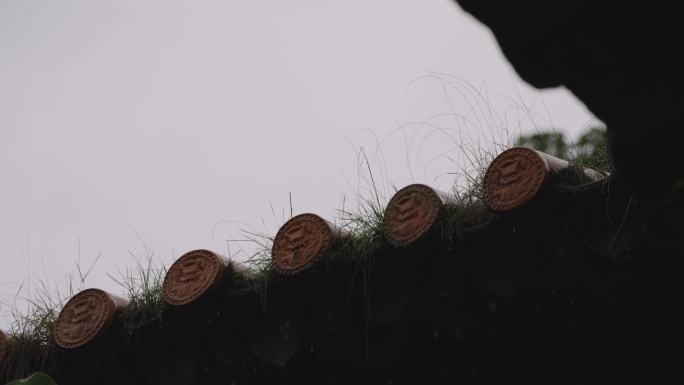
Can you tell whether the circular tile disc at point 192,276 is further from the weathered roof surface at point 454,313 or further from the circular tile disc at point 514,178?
the circular tile disc at point 514,178

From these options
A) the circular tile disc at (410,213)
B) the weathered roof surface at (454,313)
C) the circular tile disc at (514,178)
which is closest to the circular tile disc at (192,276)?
the weathered roof surface at (454,313)

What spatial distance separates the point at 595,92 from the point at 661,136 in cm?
9

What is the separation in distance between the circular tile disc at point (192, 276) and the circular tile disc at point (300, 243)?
22 cm

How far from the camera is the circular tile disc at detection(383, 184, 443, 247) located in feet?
6.42

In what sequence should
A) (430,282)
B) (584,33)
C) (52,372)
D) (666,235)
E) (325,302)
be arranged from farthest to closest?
(52,372), (325,302), (430,282), (666,235), (584,33)

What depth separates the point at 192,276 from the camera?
7.53 ft

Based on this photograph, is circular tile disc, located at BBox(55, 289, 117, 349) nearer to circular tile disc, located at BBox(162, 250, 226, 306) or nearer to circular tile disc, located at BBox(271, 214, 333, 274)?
circular tile disc, located at BBox(162, 250, 226, 306)

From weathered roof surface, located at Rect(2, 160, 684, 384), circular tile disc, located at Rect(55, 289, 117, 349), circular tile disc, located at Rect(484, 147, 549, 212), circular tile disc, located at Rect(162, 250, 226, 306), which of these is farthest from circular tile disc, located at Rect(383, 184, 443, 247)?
circular tile disc, located at Rect(55, 289, 117, 349)

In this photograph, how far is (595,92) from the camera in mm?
824

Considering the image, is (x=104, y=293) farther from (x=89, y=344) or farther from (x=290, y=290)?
(x=290, y=290)

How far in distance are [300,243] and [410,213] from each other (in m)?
0.37

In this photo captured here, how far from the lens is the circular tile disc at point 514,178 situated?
183 cm

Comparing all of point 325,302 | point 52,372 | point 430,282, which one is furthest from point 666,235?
point 52,372

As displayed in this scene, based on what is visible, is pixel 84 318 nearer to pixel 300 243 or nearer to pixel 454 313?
pixel 300 243
